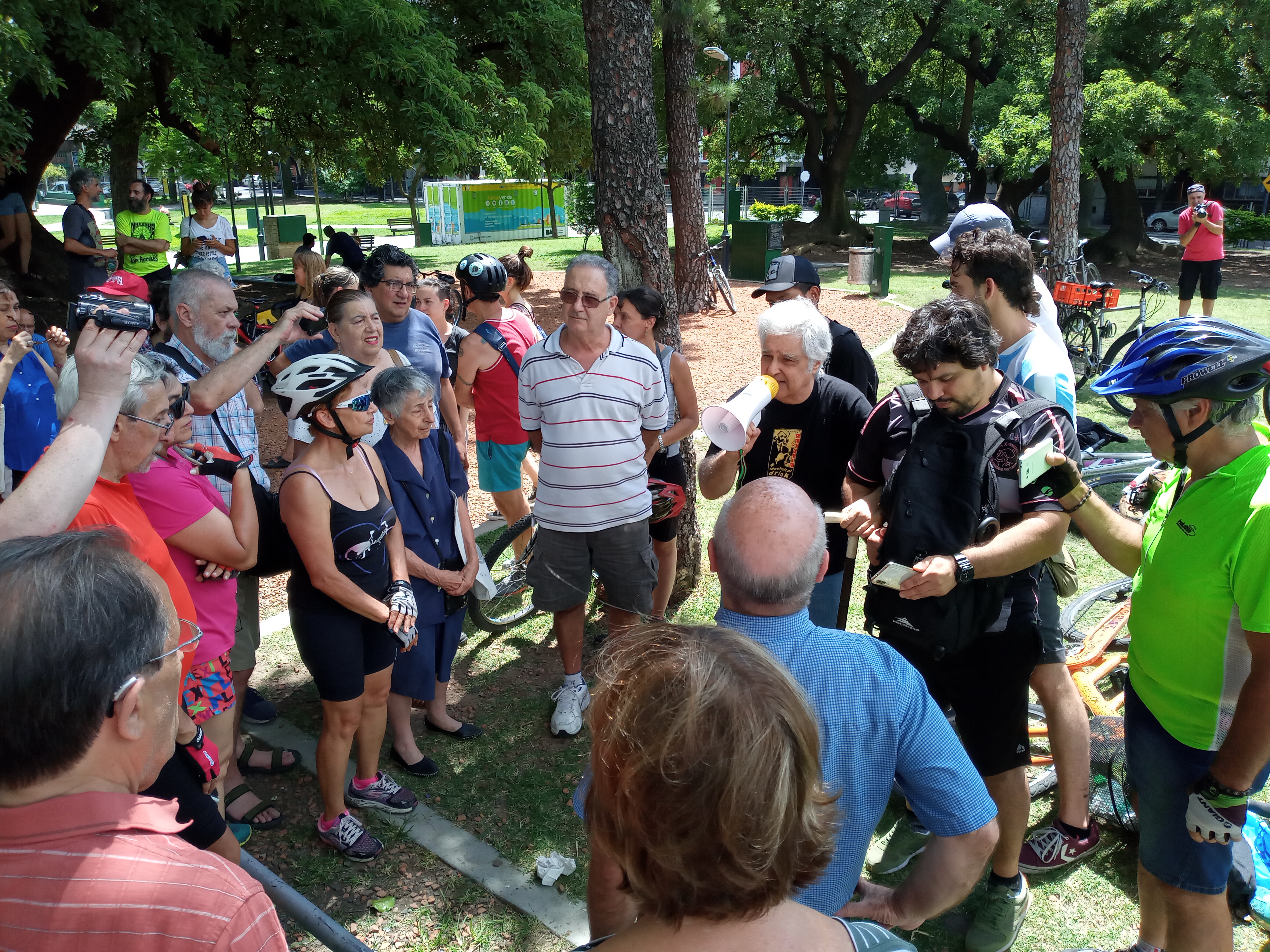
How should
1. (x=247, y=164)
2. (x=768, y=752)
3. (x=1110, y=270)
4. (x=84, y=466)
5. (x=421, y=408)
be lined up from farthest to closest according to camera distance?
(x=1110, y=270)
(x=247, y=164)
(x=421, y=408)
(x=84, y=466)
(x=768, y=752)

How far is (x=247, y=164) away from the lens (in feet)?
36.4

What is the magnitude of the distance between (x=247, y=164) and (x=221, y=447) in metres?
9.00

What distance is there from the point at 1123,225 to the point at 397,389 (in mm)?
24757

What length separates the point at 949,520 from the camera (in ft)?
8.50

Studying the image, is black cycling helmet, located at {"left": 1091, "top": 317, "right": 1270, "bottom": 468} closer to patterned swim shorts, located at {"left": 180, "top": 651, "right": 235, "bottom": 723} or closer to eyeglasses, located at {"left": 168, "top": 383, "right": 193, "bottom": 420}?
eyeglasses, located at {"left": 168, "top": 383, "right": 193, "bottom": 420}

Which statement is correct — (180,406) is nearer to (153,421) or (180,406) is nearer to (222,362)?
(153,421)

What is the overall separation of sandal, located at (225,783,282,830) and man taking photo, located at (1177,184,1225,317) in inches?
539

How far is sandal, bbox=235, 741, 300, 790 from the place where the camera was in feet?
12.6

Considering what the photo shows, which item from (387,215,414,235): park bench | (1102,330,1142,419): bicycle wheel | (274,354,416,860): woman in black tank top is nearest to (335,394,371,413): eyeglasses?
(274,354,416,860): woman in black tank top

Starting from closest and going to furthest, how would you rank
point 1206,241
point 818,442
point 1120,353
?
point 818,442 < point 1120,353 < point 1206,241

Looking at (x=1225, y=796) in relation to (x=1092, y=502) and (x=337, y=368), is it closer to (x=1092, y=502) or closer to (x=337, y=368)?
(x=1092, y=502)

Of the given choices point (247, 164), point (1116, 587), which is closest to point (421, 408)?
point (1116, 587)

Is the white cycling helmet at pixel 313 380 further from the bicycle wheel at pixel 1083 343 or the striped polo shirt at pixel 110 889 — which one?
the bicycle wheel at pixel 1083 343

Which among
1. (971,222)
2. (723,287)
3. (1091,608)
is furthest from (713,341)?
(971,222)
